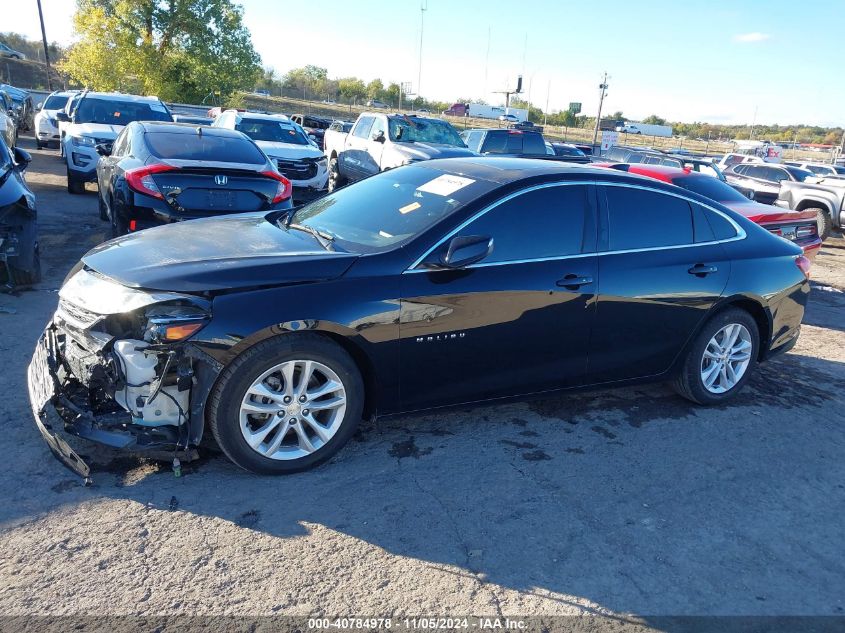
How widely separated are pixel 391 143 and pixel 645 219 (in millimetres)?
9760

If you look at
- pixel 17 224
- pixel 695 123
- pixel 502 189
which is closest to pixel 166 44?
pixel 17 224

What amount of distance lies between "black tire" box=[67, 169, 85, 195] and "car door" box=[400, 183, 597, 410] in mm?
11143

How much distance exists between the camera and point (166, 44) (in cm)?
3111

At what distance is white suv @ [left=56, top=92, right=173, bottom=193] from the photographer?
12.1 meters

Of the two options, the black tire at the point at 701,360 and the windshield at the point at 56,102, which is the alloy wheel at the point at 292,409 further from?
the windshield at the point at 56,102

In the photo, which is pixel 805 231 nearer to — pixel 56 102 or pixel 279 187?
pixel 279 187

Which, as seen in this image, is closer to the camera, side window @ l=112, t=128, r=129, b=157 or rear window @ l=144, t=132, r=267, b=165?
rear window @ l=144, t=132, r=267, b=165

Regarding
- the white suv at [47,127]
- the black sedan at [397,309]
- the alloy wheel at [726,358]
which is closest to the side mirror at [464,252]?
the black sedan at [397,309]

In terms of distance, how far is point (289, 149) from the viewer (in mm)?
12664

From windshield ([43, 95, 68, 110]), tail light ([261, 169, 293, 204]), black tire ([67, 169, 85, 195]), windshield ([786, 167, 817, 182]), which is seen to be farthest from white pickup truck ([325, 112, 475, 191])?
windshield ([43, 95, 68, 110])

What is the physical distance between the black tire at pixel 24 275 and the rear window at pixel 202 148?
1.69 metres

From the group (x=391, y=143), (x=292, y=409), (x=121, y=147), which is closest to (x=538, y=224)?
(x=292, y=409)

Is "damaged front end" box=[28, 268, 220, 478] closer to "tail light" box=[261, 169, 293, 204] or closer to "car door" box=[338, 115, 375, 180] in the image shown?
"tail light" box=[261, 169, 293, 204]

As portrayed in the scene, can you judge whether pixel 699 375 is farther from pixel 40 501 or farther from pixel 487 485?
pixel 40 501
